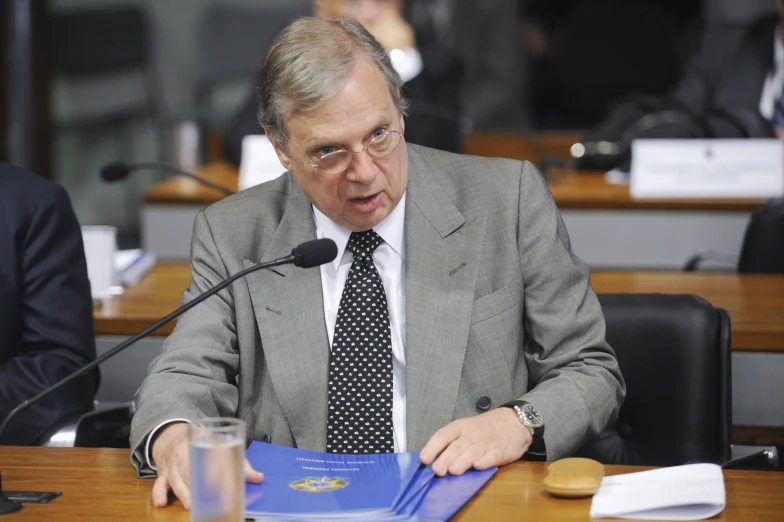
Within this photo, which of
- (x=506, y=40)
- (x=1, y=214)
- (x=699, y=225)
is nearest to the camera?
(x=1, y=214)

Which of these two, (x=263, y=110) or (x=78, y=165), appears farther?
(x=78, y=165)

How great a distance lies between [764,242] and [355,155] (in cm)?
158

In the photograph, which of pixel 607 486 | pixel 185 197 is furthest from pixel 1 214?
pixel 185 197

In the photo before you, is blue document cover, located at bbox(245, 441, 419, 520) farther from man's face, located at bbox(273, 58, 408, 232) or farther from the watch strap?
man's face, located at bbox(273, 58, 408, 232)

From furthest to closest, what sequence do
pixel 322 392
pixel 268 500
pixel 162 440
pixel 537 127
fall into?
pixel 537 127 → pixel 322 392 → pixel 162 440 → pixel 268 500

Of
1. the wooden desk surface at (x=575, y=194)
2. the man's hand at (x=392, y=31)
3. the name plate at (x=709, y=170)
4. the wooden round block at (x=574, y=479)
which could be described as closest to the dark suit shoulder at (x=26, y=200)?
the wooden round block at (x=574, y=479)

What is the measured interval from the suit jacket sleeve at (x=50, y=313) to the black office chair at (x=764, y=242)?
5.62 feet

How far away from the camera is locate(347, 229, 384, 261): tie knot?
1956 millimetres

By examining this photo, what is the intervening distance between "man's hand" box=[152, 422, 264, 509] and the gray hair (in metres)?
0.55

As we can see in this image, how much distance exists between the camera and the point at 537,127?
7832 mm

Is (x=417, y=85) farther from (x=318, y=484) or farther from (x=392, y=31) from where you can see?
(x=318, y=484)

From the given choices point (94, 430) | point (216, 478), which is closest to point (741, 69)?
point (94, 430)

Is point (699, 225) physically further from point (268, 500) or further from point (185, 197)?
point (268, 500)

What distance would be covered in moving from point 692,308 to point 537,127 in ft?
19.5
